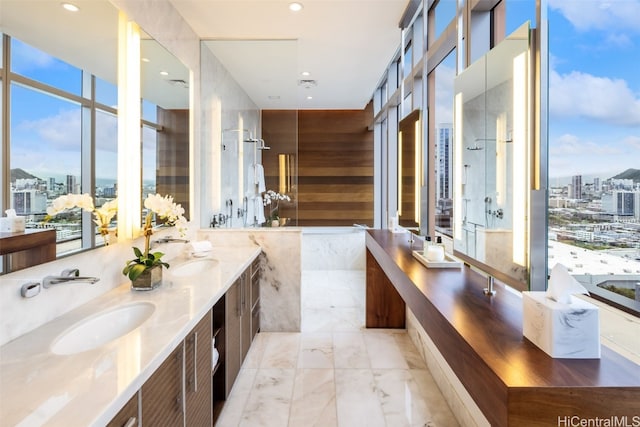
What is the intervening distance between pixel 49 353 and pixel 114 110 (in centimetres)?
130

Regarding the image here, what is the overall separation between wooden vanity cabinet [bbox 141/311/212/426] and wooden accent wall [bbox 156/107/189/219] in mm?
1284

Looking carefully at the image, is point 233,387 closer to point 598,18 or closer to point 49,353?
point 49,353

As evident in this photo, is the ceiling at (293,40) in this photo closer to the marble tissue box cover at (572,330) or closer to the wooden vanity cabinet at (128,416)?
the marble tissue box cover at (572,330)

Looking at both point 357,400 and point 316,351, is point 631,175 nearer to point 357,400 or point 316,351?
point 357,400

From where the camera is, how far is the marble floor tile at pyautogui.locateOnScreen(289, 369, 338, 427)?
206 centimetres

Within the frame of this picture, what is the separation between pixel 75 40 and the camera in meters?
1.59

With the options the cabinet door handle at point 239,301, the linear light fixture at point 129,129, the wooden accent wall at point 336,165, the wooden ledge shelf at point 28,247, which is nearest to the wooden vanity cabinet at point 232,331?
the cabinet door handle at point 239,301

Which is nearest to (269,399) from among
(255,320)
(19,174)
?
(255,320)

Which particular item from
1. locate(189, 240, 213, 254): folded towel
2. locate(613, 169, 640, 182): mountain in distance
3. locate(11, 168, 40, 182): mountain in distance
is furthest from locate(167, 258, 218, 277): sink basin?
locate(613, 169, 640, 182): mountain in distance

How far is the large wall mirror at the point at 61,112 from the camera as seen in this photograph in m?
1.23

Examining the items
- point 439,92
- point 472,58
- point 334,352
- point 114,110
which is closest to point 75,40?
point 114,110

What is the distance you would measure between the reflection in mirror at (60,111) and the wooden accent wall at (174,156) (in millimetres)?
608

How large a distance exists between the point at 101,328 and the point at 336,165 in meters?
5.24

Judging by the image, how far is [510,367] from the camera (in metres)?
0.94
